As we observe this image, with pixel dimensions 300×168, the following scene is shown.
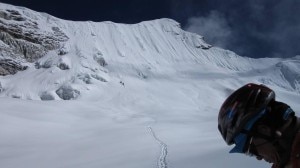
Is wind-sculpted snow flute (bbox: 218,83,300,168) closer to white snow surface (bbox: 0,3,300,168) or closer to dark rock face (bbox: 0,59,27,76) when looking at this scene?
white snow surface (bbox: 0,3,300,168)

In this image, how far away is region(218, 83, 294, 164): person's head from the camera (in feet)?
5.52

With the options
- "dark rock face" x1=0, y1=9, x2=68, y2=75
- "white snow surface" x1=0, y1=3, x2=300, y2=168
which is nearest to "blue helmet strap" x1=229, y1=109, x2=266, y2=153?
"white snow surface" x1=0, y1=3, x2=300, y2=168

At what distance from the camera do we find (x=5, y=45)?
11056 centimetres

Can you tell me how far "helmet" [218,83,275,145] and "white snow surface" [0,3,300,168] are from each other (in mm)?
7214

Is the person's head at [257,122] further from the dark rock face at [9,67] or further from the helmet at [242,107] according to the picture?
the dark rock face at [9,67]

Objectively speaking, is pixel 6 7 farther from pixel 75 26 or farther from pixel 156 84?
pixel 156 84

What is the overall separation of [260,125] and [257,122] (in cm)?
2

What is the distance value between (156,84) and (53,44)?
32.6 m

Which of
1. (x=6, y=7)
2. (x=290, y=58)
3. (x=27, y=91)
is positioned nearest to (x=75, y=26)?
(x=6, y=7)

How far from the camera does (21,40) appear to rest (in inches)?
4542

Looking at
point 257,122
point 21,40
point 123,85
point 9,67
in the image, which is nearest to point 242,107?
point 257,122

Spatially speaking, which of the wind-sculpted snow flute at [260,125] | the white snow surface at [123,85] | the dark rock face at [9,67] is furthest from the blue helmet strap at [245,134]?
the dark rock face at [9,67]

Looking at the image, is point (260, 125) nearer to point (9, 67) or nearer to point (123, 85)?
point (123, 85)

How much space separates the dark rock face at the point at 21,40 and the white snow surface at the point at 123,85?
3.22 meters
